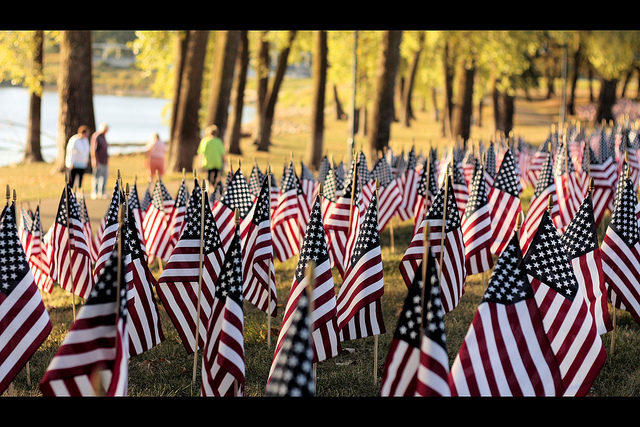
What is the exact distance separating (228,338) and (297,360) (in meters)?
1.59

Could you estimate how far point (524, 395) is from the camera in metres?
5.16

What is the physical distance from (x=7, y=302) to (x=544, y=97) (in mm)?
79428

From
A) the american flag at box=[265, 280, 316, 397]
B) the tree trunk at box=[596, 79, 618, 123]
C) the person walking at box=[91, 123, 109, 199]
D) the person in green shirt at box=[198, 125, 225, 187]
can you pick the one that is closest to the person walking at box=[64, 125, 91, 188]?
the person walking at box=[91, 123, 109, 199]

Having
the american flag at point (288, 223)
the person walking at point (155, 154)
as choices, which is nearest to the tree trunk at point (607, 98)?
the person walking at point (155, 154)

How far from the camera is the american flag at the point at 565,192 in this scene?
11.2m

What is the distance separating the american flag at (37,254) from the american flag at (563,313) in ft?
21.3

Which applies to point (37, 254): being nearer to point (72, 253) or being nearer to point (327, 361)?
point (72, 253)

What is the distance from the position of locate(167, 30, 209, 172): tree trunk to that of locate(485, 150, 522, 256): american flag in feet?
46.9

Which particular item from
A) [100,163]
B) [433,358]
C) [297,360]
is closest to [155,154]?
[100,163]

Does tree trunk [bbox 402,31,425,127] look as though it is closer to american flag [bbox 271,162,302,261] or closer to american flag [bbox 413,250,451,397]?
american flag [bbox 271,162,302,261]

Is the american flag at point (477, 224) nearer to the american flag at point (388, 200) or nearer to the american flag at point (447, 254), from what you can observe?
Answer: the american flag at point (447, 254)
